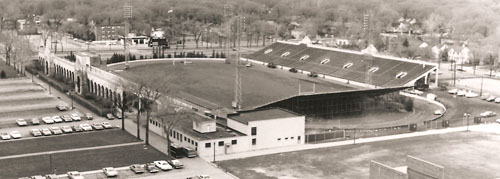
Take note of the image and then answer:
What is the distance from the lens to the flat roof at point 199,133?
91.6 feet

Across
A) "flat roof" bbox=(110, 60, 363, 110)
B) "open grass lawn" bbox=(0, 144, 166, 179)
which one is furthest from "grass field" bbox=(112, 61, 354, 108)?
"open grass lawn" bbox=(0, 144, 166, 179)

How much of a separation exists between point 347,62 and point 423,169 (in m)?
30.3

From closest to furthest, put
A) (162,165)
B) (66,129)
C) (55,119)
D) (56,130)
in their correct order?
(162,165)
(56,130)
(66,129)
(55,119)

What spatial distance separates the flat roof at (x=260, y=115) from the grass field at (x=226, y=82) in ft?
12.4

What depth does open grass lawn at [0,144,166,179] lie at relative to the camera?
81.3 feet

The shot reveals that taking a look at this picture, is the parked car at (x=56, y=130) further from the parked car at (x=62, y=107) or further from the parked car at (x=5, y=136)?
the parked car at (x=62, y=107)

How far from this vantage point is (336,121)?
34.7 metres

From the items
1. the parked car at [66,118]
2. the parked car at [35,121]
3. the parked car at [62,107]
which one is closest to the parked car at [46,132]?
the parked car at [35,121]

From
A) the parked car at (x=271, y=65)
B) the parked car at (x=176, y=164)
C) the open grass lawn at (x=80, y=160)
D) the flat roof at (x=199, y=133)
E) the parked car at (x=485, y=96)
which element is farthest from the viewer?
the parked car at (x=271, y=65)

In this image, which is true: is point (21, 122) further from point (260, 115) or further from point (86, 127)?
point (260, 115)

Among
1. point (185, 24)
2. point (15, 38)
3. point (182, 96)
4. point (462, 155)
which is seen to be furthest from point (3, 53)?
point (462, 155)

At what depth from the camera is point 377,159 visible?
2705 centimetres

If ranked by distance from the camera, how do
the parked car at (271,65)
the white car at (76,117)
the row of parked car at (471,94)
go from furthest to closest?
the parked car at (271,65) < the row of parked car at (471,94) < the white car at (76,117)

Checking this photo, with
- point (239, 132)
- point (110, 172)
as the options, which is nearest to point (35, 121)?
point (110, 172)
